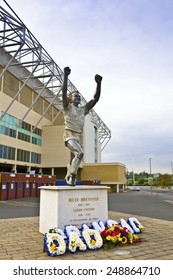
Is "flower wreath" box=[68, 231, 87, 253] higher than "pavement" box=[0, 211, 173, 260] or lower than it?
higher

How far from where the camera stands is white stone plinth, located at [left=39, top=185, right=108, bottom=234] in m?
7.06

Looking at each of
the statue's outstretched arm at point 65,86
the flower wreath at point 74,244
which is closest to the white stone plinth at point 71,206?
the flower wreath at point 74,244

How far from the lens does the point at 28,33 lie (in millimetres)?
30562

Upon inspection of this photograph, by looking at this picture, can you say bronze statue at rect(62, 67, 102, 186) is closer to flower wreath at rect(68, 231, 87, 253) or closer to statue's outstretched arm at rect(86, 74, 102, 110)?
statue's outstretched arm at rect(86, 74, 102, 110)

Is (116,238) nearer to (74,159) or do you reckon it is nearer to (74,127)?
(74,159)

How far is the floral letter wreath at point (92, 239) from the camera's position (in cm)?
572

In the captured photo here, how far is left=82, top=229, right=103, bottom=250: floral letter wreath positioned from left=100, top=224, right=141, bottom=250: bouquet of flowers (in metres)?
0.23

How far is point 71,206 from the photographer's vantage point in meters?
7.28

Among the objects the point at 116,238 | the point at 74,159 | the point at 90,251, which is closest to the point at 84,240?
the point at 90,251

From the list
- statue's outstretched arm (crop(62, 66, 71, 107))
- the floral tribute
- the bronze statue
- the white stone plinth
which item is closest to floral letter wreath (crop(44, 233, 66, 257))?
the floral tribute

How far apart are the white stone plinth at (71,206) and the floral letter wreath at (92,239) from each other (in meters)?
1.27

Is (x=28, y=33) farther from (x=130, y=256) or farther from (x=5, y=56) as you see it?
(x=130, y=256)

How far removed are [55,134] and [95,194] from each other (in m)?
40.4

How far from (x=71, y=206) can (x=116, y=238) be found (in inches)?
68.4
